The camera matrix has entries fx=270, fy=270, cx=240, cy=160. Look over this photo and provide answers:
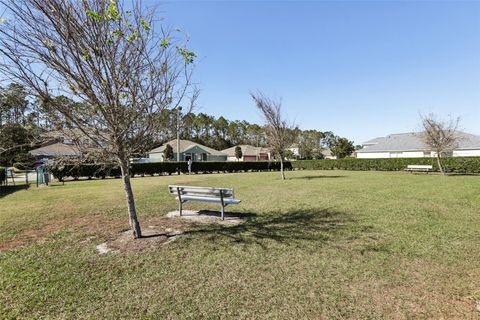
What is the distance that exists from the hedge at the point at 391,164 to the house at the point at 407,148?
9.06m

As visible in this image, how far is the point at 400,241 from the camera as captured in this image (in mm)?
5730

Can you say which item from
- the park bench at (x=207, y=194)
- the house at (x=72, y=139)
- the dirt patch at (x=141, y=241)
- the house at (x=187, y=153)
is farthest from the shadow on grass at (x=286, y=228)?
the house at (x=187, y=153)

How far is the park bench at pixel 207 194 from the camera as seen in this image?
7.43 meters

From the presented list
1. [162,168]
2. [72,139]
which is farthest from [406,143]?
[72,139]

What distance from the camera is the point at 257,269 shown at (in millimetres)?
4453

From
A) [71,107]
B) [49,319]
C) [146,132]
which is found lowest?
[49,319]

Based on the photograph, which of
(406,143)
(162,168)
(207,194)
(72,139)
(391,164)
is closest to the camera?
(72,139)

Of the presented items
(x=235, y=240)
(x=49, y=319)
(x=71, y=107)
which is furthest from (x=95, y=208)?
(x=49, y=319)

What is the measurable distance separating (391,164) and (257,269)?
33.2m

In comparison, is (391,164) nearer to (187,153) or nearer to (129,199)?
(187,153)

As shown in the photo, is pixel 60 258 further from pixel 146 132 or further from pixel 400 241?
pixel 400 241

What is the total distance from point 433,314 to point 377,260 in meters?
1.57

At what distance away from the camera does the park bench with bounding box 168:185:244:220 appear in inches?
293

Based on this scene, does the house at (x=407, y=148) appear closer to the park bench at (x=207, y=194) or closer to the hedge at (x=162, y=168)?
the hedge at (x=162, y=168)
